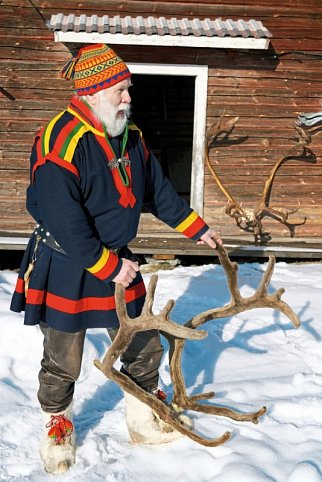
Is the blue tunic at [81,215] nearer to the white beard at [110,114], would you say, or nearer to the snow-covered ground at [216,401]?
the white beard at [110,114]

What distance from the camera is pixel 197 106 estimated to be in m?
6.45

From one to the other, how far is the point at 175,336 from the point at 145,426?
536mm

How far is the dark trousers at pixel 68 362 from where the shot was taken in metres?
2.69

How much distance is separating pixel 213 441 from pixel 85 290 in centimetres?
99

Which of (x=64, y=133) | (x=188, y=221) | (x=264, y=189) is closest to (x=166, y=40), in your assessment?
(x=264, y=189)

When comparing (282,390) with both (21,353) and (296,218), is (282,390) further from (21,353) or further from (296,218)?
(296,218)

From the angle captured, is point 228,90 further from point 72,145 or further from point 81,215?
point 81,215

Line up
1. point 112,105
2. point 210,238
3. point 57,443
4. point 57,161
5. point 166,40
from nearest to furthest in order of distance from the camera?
point 57,161
point 112,105
point 57,443
point 210,238
point 166,40

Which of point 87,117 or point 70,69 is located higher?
point 70,69

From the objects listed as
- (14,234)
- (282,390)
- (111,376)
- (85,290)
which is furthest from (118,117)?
(14,234)

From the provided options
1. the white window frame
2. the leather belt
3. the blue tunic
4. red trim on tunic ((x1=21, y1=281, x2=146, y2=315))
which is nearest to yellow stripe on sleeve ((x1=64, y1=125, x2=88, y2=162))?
the blue tunic

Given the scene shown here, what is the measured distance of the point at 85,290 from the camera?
2.68 meters

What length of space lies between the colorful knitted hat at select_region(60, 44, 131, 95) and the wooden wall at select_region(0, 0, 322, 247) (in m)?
3.90

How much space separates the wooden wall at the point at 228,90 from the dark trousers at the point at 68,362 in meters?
3.95
